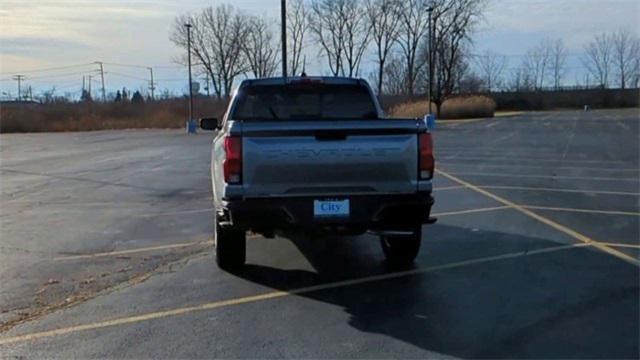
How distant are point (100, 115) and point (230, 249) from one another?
74008 millimetres

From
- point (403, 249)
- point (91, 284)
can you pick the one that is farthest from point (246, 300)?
point (403, 249)

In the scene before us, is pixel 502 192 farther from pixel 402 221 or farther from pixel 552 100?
pixel 552 100

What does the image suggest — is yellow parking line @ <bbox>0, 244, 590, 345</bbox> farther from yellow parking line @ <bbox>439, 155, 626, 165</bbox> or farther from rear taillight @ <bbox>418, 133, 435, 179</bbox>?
yellow parking line @ <bbox>439, 155, 626, 165</bbox>

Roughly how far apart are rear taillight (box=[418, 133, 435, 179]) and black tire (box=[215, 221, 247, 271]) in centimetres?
202

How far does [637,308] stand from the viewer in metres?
6.11

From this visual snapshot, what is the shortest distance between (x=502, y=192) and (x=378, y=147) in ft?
25.5

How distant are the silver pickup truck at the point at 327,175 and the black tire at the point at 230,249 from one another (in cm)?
63

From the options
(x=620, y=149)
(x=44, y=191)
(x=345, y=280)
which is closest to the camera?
(x=345, y=280)

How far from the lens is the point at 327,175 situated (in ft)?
21.7

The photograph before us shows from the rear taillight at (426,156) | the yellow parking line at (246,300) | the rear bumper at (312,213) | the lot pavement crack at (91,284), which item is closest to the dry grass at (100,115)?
the lot pavement crack at (91,284)

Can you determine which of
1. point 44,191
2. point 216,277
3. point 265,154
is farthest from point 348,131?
point 44,191

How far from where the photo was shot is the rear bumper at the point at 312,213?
6.59 m

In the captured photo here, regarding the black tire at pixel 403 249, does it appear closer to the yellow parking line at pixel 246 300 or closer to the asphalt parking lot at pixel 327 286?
the asphalt parking lot at pixel 327 286

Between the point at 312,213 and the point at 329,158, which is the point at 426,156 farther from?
the point at 312,213
